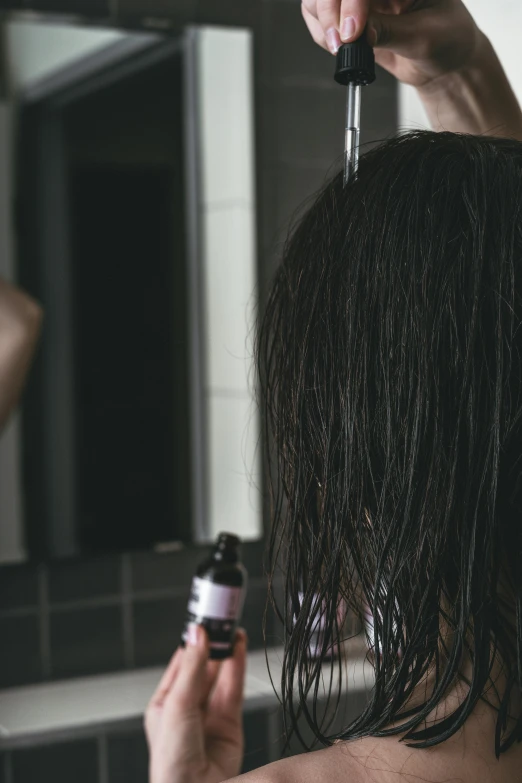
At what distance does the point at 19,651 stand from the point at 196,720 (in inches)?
24.5

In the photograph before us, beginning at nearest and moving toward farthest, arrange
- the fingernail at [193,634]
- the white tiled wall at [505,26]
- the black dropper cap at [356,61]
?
the black dropper cap at [356,61], the fingernail at [193,634], the white tiled wall at [505,26]

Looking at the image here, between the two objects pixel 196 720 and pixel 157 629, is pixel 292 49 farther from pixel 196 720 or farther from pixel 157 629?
pixel 196 720

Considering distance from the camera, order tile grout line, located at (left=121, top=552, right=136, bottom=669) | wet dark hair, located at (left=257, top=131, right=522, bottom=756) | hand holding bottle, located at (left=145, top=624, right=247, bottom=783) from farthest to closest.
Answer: tile grout line, located at (left=121, top=552, right=136, bottom=669) → hand holding bottle, located at (left=145, top=624, right=247, bottom=783) → wet dark hair, located at (left=257, top=131, right=522, bottom=756)

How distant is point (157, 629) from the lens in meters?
1.62

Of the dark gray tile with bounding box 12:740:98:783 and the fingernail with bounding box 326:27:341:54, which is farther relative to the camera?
the dark gray tile with bounding box 12:740:98:783

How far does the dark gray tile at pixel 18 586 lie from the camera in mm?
1492

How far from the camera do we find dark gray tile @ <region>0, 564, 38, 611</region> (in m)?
1.49

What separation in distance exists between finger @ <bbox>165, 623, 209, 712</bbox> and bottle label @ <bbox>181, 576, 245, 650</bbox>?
0.26 ft

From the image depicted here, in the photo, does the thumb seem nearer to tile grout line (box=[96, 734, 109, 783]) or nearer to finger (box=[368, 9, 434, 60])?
finger (box=[368, 9, 434, 60])

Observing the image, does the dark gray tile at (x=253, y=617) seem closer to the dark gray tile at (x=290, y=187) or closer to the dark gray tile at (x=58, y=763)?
the dark gray tile at (x=58, y=763)

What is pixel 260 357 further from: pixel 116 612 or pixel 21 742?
pixel 116 612

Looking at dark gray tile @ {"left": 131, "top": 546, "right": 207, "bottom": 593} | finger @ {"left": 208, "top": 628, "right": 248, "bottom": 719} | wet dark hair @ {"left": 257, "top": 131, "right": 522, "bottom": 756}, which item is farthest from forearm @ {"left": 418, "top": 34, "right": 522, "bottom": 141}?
dark gray tile @ {"left": 131, "top": 546, "right": 207, "bottom": 593}

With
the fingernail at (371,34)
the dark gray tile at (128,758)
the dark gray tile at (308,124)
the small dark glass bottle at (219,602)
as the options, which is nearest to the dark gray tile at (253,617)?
the dark gray tile at (128,758)

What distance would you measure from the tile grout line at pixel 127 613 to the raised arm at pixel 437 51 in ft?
3.27
